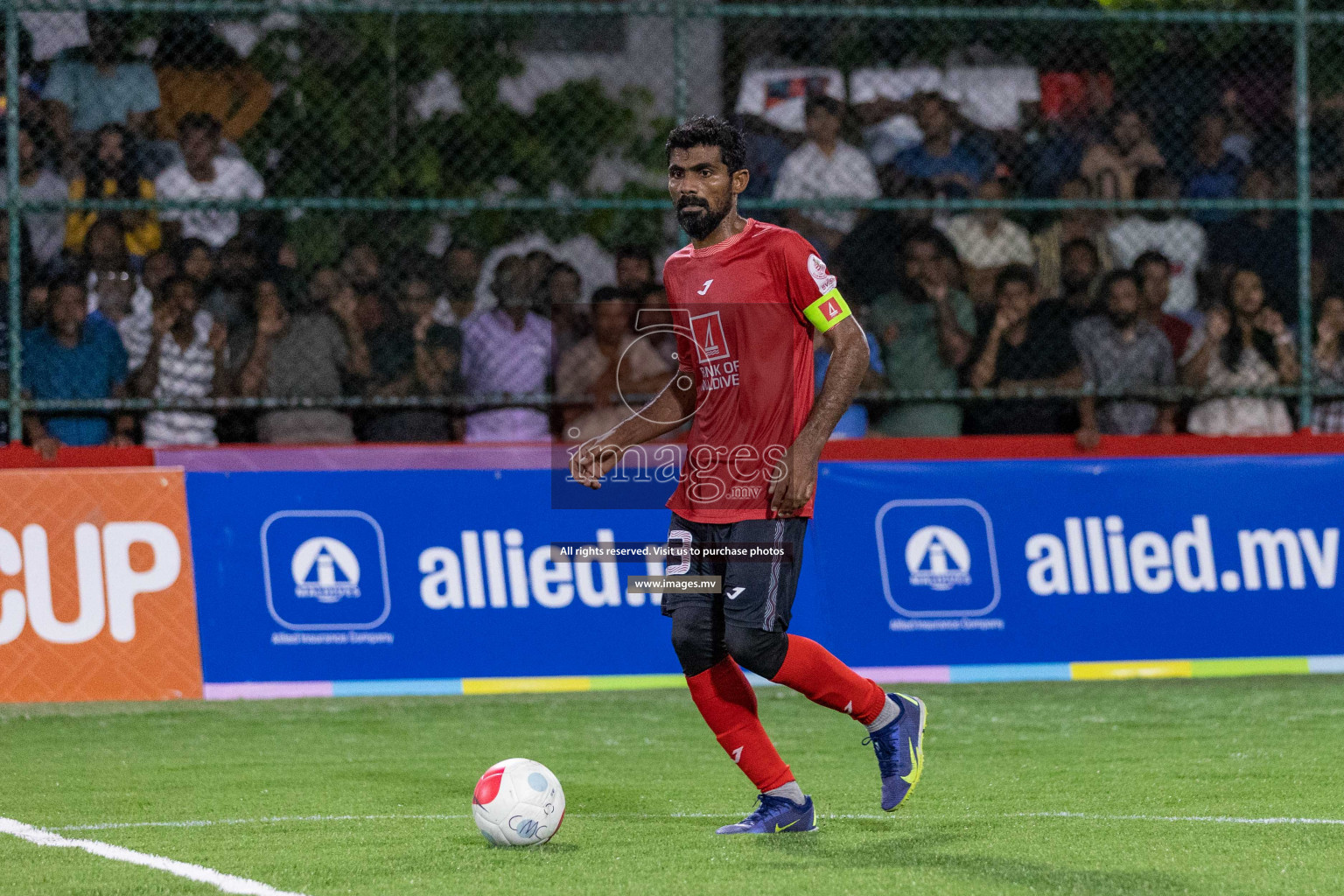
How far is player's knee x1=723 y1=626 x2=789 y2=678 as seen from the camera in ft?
17.7

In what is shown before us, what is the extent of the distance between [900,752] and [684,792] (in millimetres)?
1179

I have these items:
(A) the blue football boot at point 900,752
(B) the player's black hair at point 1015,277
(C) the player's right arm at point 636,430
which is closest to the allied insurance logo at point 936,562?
(B) the player's black hair at point 1015,277

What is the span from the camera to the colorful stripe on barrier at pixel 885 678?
8.89 m

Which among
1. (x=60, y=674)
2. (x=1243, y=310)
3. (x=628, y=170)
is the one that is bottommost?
(x=60, y=674)

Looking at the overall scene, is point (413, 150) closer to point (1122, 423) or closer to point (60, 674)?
point (60, 674)

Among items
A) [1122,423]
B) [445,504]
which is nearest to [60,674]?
[445,504]

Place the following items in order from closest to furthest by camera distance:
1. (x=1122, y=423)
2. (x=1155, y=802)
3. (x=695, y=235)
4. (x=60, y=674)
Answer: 1. (x=695, y=235)
2. (x=1155, y=802)
3. (x=60, y=674)
4. (x=1122, y=423)

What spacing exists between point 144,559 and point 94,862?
388cm

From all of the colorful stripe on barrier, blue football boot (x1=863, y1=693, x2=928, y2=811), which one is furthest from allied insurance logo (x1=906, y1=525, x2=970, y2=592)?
blue football boot (x1=863, y1=693, x2=928, y2=811)

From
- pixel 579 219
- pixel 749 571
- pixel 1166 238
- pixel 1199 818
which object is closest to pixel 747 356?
pixel 749 571

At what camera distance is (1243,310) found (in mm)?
→ 10609

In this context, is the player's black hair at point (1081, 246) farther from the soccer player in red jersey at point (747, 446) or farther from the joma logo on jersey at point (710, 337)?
the joma logo on jersey at point (710, 337)

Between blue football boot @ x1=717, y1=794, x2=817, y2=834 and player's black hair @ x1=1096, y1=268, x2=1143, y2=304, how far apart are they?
5.83 m

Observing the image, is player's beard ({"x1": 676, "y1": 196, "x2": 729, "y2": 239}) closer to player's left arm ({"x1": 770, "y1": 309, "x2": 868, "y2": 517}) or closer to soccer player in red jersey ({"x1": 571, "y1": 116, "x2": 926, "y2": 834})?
soccer player in red jersey ({"x1": 571, "y1": 116, "x2": 926, "y2": 834})
